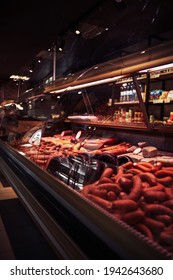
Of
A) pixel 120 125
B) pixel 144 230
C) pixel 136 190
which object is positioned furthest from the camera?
pixel 120 125

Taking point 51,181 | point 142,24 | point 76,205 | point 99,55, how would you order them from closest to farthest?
1. point 76,205
2. point 51,181
3. point 142,24
4. point 99,55

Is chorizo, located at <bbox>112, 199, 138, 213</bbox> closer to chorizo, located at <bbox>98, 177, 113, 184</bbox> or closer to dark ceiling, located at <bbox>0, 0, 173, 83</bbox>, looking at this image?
chorizo, located at <bbox>98, 177, 113, 184</bbox>

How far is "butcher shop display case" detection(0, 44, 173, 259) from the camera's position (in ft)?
4.51

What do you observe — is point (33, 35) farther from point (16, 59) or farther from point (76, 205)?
point (76, 205)

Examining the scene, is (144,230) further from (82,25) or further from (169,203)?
(82,25)

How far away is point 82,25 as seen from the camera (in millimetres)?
4270

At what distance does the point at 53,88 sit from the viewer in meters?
4.18

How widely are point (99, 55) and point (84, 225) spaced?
5.37 metres

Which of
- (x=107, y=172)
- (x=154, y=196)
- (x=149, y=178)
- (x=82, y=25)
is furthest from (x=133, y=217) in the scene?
(x=82, y=25)

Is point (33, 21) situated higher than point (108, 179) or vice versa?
point (33, 21)

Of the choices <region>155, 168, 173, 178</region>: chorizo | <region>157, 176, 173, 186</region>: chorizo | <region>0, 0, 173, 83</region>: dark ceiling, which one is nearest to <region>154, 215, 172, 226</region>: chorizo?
<region>157, 176, 173, 186</region>: chorizo

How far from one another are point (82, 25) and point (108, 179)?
317cm

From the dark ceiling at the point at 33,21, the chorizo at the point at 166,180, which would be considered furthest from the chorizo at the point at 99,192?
the dark ceiling at the point at 33,21

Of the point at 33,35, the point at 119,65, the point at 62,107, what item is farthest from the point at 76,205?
the point at 62,107
